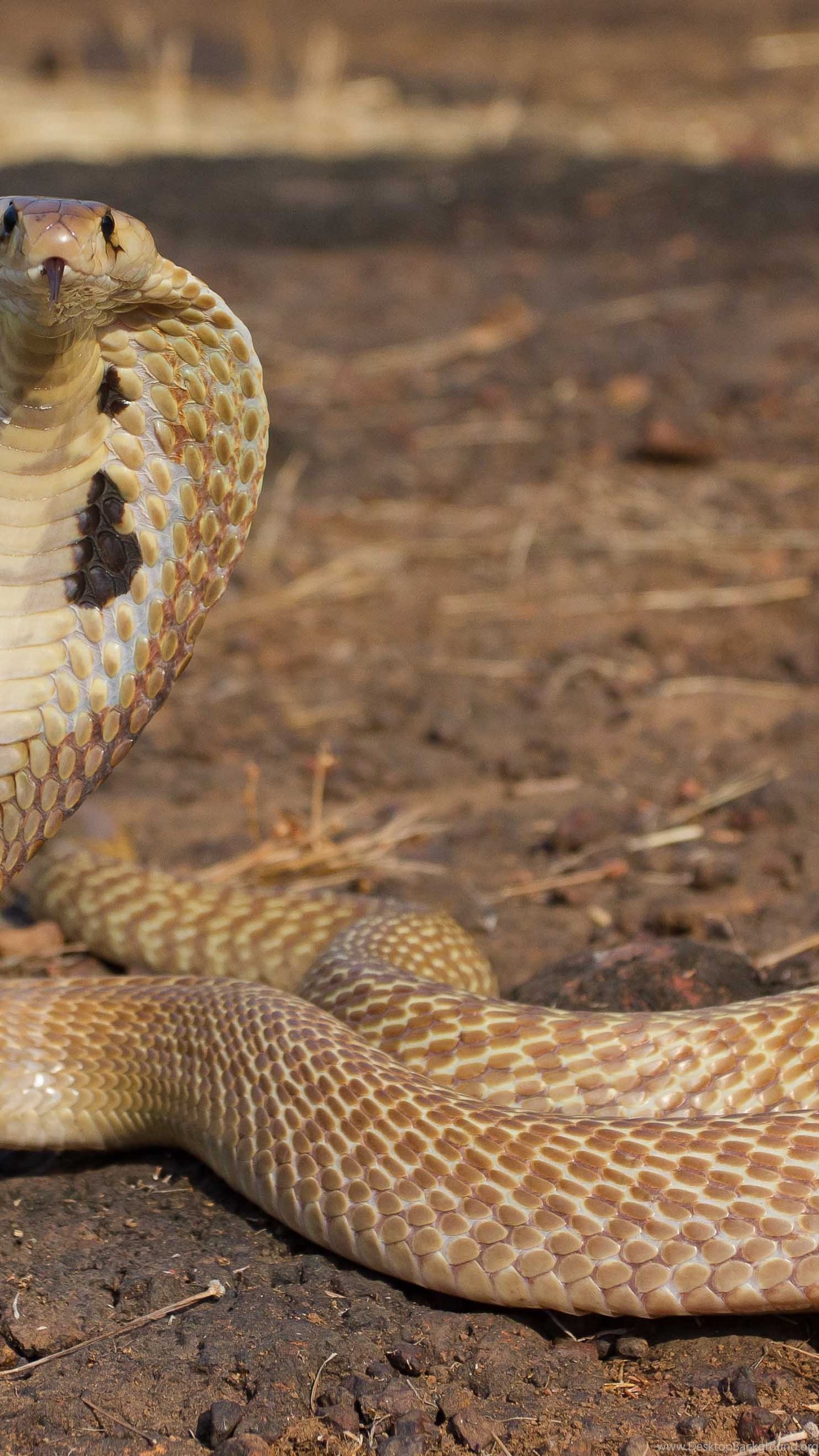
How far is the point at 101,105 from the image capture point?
15180 mm

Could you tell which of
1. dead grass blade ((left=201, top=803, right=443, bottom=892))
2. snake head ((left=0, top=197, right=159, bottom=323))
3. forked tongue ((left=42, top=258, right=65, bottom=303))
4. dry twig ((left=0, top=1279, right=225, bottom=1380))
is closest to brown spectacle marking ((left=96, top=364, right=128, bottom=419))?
snake head ((left=0, top=197, right=159, bottom=323))

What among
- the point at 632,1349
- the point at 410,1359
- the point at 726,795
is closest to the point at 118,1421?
the point at 410,1359

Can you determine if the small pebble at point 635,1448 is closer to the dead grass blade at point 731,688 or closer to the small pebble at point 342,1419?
the small pebble at point 342,1419

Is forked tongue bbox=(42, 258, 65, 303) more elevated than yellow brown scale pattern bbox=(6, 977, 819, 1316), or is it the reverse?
forked tongue bbox=(42, 258, 65, 303)

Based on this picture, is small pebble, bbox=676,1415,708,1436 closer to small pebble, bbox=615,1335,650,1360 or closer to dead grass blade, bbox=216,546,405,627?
small pebble, bbox=615,1335,650,1360

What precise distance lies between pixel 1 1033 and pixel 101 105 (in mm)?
13348

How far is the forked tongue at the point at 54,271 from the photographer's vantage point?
2.20 meters

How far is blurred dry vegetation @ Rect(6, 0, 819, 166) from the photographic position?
14445 millimetres

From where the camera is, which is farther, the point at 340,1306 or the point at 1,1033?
the point at 1,1033

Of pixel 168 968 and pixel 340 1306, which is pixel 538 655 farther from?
pixel 340 1306

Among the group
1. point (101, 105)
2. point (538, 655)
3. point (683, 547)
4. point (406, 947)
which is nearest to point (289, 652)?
→ point (538, 655)

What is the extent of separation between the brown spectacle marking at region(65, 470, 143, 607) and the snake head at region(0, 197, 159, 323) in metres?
0.43

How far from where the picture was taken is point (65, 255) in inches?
86.7

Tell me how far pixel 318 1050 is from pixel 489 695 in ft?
9.96
